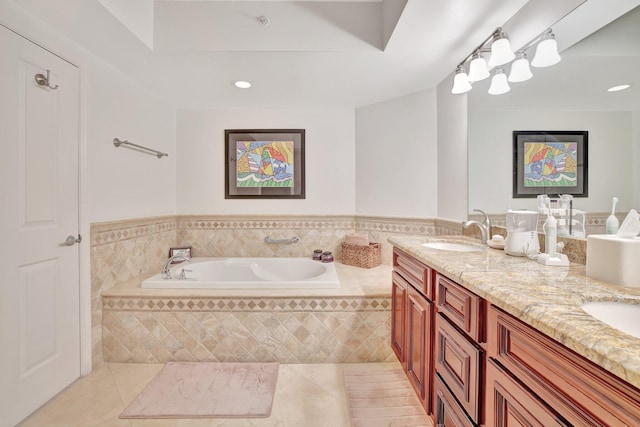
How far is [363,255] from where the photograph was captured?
9.12 ft

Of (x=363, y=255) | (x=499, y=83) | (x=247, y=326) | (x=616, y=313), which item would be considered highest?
(x=499, y=83)

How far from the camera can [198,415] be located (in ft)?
5.21

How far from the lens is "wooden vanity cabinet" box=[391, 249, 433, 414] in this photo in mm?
1378

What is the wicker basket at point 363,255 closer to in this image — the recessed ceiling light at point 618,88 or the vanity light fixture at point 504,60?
the vanity light fixture at point 504,60

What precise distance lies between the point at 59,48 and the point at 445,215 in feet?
9.53

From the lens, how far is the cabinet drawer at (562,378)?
52cm

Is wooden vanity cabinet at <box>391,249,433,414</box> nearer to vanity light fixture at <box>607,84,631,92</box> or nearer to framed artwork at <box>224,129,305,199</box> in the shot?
vanity light fixture at <box>607,84,631,92</box>

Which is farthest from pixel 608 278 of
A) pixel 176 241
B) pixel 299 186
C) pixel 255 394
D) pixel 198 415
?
pixel 176 241

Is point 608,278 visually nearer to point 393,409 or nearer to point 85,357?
point 393,409

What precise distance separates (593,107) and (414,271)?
1081 millimetres

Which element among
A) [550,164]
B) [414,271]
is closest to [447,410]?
[414,271]

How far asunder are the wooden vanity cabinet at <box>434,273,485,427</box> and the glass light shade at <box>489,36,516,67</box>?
4.02 ft

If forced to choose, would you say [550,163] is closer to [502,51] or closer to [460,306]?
[502,51]

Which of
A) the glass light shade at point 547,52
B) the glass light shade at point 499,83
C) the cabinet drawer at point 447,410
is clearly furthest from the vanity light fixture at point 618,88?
the cabinet drawer at point 447,410
